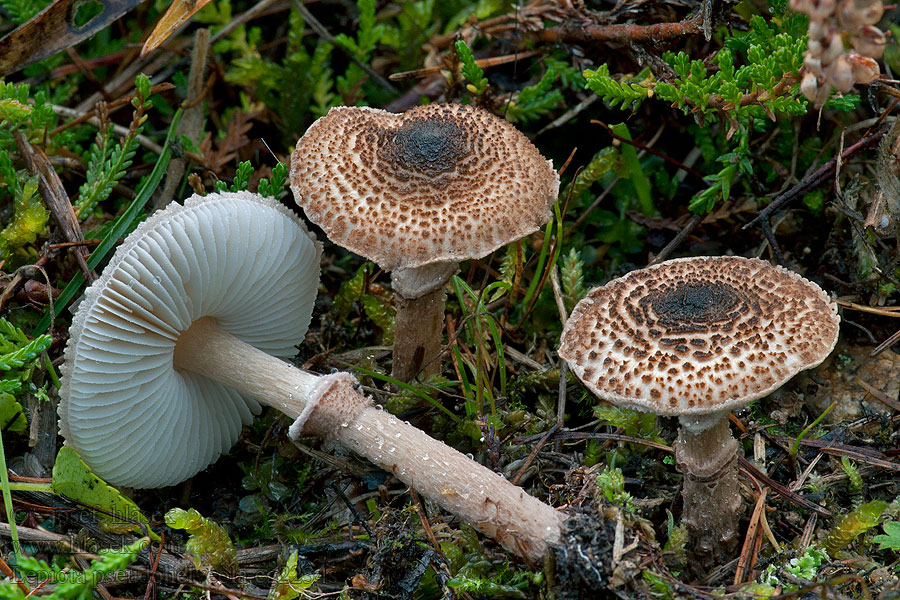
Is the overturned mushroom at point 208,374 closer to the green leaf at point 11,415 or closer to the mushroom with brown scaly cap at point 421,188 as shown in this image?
the mushroom with brown scaly cap at point 421,188

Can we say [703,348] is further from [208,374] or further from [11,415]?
[11,415]

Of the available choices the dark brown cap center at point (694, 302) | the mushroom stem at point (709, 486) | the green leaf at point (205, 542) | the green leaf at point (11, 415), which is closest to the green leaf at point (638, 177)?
the dark brown cap center at point (694, 302)

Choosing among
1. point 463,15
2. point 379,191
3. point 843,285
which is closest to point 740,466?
point 843,285

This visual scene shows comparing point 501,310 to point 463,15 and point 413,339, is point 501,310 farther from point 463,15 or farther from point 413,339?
point 463,15

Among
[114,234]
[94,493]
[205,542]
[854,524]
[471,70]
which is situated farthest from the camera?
[471,70]

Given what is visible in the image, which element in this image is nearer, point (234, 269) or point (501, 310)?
point (234, 269)

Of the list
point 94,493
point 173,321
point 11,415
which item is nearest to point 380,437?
point 173,321
